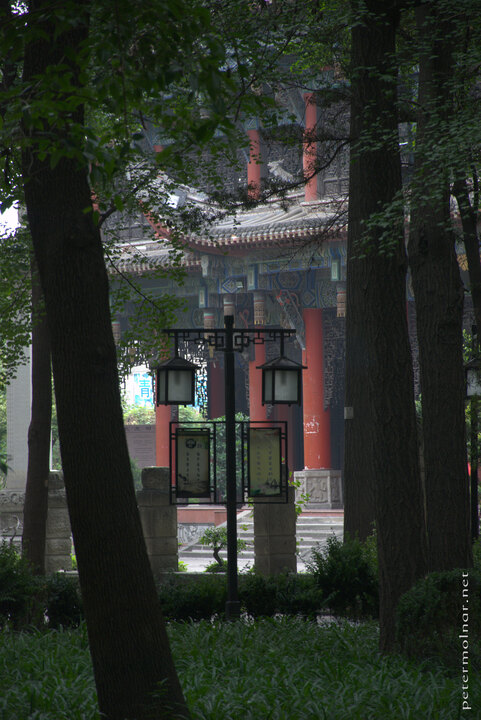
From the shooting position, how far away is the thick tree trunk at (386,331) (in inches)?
315

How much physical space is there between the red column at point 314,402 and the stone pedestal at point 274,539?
1464cm

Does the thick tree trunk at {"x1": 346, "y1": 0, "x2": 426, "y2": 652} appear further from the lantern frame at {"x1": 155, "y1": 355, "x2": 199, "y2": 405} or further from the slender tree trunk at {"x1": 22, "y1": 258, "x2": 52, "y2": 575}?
the slender tree trunk at {"x1": 22, "y1": 258, "x2": 52, "y2": 575}

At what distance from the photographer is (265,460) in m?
10.4

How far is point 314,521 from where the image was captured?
2716cm

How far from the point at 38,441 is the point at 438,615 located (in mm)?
7708

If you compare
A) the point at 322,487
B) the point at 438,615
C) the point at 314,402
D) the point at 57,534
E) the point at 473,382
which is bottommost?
the point at 322,487

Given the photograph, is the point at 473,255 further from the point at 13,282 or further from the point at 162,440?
the point at 162,440

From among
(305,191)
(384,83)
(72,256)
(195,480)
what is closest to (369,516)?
(195,480)

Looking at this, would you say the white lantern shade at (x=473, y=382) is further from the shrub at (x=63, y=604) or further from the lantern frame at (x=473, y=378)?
the shrub at (x=63, y=604)

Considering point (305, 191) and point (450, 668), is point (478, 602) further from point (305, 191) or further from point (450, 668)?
point (305, 191)

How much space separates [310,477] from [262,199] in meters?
17.2

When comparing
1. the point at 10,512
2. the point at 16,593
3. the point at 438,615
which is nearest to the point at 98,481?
the point at 438,615

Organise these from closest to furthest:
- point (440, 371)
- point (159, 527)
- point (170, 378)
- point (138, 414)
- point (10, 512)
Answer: point (440, 371) < point (170, 378) < point (159, 527) < point (10, 512) < point (138, 414)

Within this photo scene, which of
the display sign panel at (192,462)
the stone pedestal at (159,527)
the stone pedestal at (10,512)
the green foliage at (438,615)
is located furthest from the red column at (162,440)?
the green foliage at (438,615)
